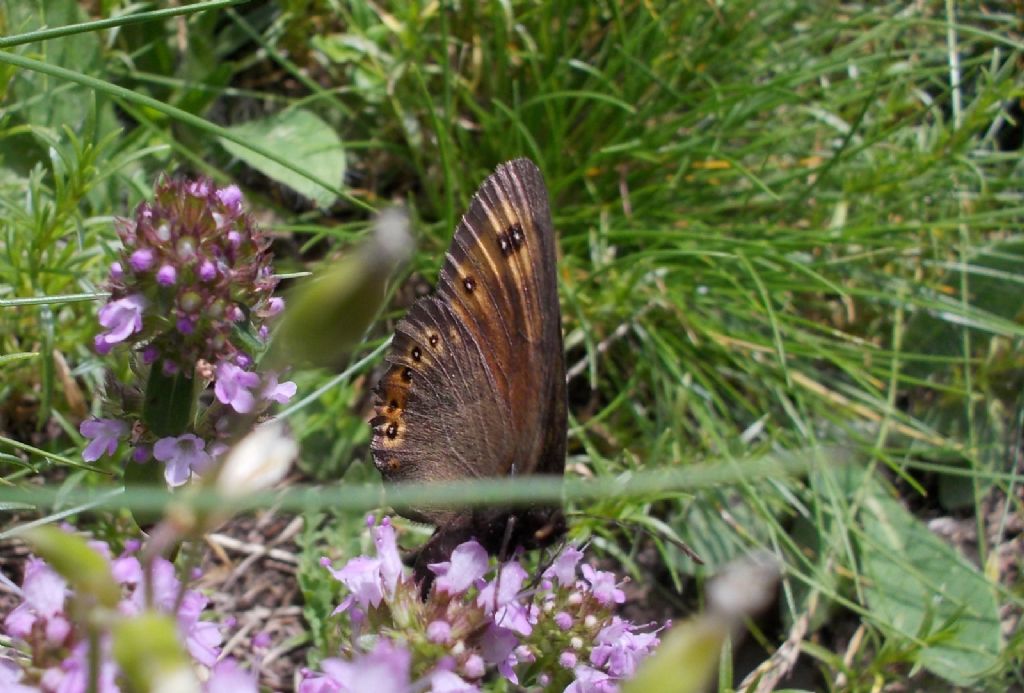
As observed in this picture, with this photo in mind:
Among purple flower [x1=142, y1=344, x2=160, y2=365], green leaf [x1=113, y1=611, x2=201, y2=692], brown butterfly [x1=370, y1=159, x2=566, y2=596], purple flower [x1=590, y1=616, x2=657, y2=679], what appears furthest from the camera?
brown butterfly [x1=370, y1=159, x2=566, y2=596]

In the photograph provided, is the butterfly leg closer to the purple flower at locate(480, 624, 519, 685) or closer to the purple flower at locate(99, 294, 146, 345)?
the purple flower at locate(480, 624, 519, 685)

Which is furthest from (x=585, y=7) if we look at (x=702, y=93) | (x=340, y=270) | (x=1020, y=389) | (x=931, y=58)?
(x=340, y=270)

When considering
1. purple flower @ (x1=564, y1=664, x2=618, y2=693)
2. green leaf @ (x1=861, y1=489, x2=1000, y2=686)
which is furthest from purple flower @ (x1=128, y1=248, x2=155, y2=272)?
green leaf @ (x1=861, y1=489, x2=1000, y2=686)

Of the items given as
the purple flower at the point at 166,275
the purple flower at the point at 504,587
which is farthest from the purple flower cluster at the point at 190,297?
the purple flower at the point at 504,587

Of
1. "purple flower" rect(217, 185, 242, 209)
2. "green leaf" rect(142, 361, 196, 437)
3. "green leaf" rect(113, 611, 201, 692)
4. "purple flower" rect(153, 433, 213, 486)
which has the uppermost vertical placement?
"purple flower" rect(217, 185, 242, 209)

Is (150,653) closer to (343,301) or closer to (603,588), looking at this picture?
(343,301)

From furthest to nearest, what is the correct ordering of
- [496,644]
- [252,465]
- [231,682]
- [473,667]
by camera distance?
1. [496,644]
2. [473,667]
3. [231,682]
4. [252,465]

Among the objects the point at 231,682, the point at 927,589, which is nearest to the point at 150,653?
the point at 231,682
